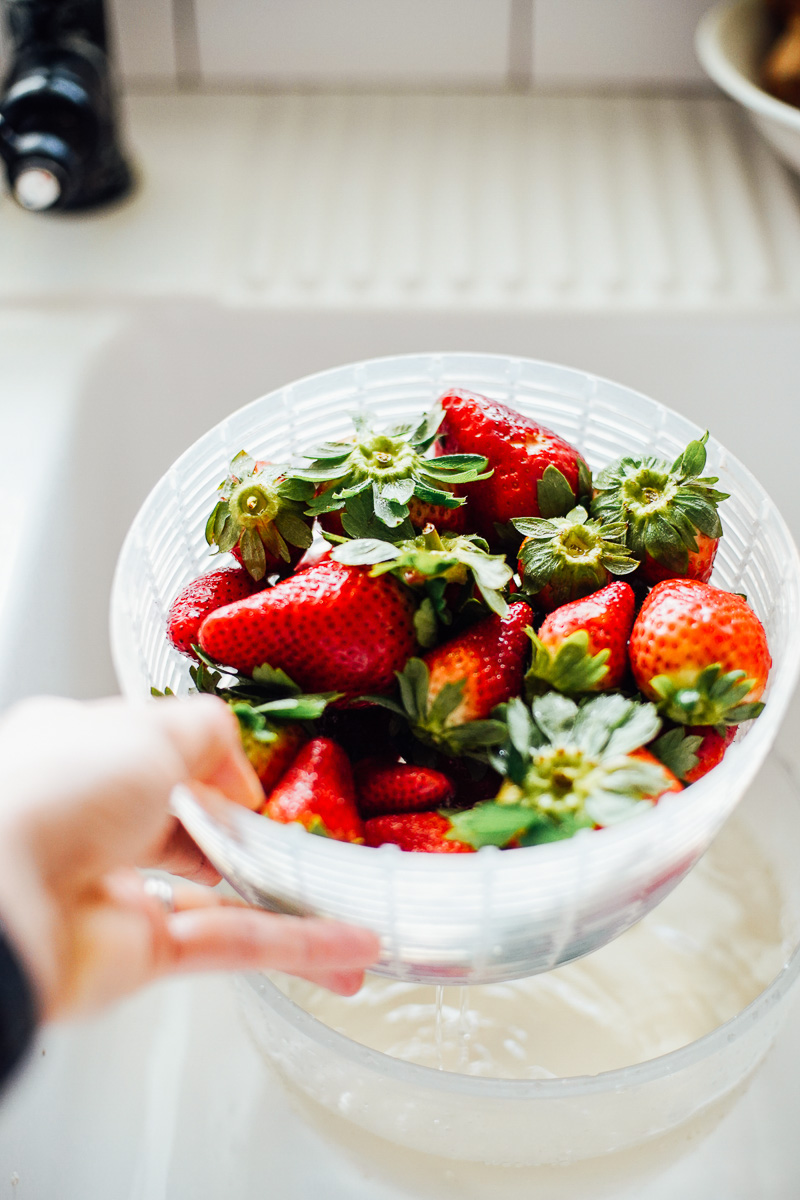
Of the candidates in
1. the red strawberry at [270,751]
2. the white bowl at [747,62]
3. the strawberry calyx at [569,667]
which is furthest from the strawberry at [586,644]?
the white bowl at [747,62]

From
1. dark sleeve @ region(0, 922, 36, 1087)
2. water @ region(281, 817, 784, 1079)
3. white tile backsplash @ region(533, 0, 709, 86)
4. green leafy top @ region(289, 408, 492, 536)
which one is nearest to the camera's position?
dark sleeve @ region(0, 922, 36, 1087)

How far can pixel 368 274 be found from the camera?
84 cm

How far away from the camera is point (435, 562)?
0.47 meters

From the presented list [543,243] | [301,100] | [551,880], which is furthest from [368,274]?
[551,880]

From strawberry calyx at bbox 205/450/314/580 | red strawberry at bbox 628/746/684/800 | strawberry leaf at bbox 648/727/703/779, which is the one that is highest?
strawberry calyx at bbox 205/450/314/580

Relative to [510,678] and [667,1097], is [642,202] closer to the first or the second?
[510,678]

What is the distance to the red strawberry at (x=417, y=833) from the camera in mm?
442

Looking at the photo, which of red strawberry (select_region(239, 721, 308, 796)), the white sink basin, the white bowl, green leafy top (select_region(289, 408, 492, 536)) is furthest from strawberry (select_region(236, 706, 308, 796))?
the white bowl

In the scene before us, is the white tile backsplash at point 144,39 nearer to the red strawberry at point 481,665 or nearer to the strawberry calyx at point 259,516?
the strawberry calyx at point 259,516

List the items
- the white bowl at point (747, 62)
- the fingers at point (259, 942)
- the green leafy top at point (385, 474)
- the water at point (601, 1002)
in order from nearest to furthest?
the fingers at point (259, 942), the green leafy top at point (385, 474), the water at point (601, 1002), the white bowl at point (747, 62)

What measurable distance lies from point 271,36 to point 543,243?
34 centimetres

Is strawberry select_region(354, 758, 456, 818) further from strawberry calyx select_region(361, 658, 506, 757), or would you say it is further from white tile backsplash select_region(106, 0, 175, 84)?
white tile backsplash select_region(106, 0, 175, 84)

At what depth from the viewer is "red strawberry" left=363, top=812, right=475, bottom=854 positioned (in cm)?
44

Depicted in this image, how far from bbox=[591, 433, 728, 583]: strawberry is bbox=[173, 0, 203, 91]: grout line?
0.67 metres
